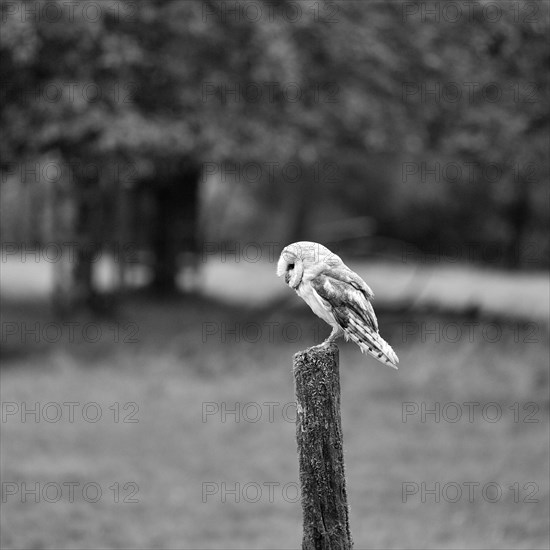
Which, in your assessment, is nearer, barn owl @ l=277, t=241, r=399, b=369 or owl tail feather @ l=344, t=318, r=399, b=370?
owl tail feather @ l=344, t=318, r=399, b=370

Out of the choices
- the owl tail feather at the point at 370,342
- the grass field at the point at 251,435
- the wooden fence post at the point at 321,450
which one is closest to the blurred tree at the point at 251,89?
the grass field at the point at 251,435

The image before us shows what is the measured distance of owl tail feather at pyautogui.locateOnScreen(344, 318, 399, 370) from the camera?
17.0 feet

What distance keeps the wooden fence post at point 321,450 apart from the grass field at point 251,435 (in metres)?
4.55

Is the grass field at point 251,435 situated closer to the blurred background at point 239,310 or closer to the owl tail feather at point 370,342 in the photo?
the blurred background at point 239,310

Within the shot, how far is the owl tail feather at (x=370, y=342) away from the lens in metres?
5.17

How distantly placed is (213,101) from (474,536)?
31.4 ft

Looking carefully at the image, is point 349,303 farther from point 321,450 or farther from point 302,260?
point 321,450

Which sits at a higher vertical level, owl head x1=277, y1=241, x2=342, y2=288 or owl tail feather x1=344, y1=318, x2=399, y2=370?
owl head x1=277, y1=241, x2=342, y2=288

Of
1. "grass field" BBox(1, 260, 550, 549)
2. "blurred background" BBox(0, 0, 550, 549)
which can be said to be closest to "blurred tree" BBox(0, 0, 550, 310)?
"blurred background" BBox(0, 0, 550, 549)

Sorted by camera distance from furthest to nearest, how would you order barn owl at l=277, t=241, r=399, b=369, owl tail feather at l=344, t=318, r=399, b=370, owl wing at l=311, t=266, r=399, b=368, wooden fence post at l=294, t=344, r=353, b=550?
owl wing at l=311, t=266, r=399, b=368 → barn owl at l=277, t=241, r=399, b=369 → owl tail feather at l=344, t=318, r=399, b=370 → wooden fence post at l=294, t=344, r=353, b=550

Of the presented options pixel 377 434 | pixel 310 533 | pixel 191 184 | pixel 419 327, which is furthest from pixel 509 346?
pixel 310 533

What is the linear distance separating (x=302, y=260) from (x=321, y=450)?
1108 mm

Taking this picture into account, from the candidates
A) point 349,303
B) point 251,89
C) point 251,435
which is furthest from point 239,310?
point 349,303

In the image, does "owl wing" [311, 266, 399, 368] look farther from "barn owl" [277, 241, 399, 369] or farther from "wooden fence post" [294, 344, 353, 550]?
"wooden fence post" [294, 344, 353, 550]
